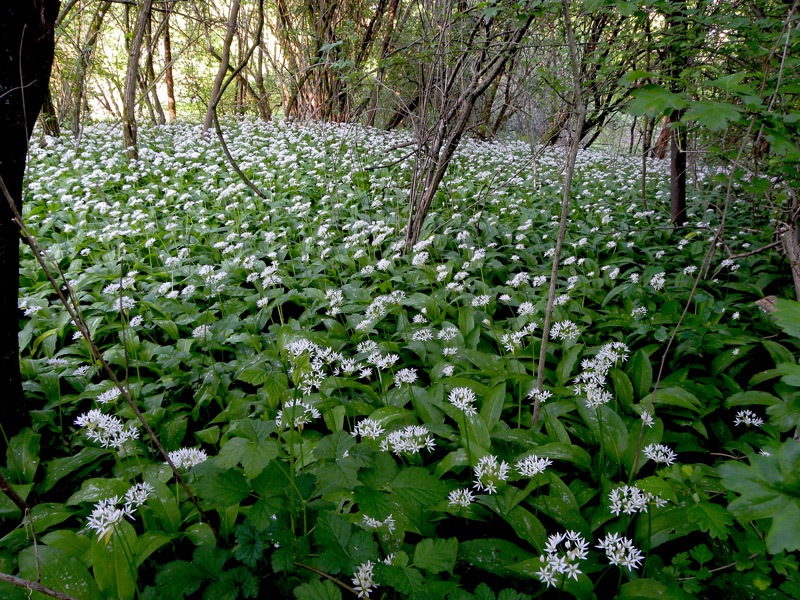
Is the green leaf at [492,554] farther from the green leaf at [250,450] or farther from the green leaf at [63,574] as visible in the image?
the green leaf at [63,574]

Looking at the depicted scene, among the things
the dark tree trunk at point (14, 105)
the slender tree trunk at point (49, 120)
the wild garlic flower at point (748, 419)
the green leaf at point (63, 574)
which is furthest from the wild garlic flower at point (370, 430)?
the slender tree trunk at point (49, 120)

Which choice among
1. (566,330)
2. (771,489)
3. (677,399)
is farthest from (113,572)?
(677,399)

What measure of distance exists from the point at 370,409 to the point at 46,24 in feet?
6.28

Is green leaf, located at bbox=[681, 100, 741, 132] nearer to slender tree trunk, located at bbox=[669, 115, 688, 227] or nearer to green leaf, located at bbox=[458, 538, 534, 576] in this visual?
green leaf, located at bbox=[458, 538, 534, 576]

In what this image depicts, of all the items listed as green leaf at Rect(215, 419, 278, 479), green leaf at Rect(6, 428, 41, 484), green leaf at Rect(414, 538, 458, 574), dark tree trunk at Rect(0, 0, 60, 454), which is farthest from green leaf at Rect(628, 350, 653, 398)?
dark tree trunk at Rect(0, 0, 60, 454)

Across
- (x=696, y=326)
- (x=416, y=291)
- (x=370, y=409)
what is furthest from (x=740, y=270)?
(x=370, y=409)

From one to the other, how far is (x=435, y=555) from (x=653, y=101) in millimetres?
1272

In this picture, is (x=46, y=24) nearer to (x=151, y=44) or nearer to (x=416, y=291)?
(x=416, y=291)

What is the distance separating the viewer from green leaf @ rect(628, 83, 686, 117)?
3.97 feet

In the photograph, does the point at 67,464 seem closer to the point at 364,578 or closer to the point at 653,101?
the point at 364,578

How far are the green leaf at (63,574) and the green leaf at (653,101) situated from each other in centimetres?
194

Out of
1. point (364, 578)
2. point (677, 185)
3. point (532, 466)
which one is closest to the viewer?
point (364, 578)

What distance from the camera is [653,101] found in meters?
1.25

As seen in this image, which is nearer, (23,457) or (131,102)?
(23,457)
